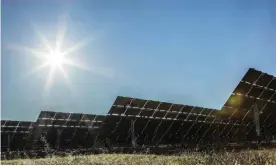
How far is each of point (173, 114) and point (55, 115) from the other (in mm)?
8212

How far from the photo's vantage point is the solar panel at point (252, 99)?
20741 millimetres

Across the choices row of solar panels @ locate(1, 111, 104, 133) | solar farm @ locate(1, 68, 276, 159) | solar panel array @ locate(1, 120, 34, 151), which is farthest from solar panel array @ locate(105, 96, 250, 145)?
solar panel array @ locate(1, 120, 34, 151)

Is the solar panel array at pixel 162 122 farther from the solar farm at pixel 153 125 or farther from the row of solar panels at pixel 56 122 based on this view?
the row of solar panels at pixel 56 122

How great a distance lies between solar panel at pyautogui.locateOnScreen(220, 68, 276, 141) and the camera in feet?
68.0

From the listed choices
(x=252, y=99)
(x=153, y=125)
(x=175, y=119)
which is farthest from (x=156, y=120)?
(x=252, y=99)

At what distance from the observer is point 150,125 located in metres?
26.0

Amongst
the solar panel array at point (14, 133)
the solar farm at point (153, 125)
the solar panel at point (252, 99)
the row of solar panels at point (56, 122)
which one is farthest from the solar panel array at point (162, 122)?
the solar panel array at point (14, 133)

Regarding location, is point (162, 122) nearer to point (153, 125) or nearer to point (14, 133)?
point (153, 125)

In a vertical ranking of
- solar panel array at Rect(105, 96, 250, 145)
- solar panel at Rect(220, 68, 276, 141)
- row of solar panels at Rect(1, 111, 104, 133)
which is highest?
row of solar panels at Rect(1, 111, 104, 133)

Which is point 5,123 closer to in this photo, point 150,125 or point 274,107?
point 150,125

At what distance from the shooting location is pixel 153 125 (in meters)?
26.1

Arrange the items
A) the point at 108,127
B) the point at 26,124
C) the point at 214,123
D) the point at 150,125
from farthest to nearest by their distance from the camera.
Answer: the point at 26,124 < the point at 214,123 < the point at 150,125 < the point at 108,127

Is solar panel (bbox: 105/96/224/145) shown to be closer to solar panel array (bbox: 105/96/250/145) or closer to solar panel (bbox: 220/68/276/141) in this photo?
solar panel array (bbox: 105/96/250/145)

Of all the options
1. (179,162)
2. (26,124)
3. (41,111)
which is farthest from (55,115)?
(179,162)
